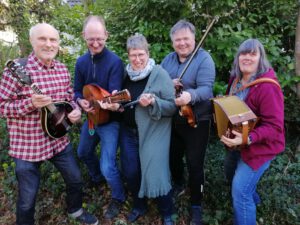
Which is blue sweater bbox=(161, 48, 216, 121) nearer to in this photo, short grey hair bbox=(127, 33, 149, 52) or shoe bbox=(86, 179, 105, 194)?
short grey hair bbox=(127, 33, 149, 52)

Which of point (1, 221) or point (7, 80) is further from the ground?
point (7, 80)

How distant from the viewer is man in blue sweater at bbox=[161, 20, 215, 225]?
2.66m

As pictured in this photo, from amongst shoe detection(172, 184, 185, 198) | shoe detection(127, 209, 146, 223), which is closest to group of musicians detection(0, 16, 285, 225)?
shoe detection(127, 209, 146, 223)

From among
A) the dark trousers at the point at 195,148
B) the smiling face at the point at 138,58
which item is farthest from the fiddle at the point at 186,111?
the smiling face at the point at 138,58

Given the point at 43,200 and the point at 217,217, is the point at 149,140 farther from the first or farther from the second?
→ the point at 43,200

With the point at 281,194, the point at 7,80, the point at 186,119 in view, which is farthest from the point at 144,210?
the point at 7,80

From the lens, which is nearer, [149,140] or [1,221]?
[149,140]

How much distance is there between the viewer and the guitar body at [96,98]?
2802mm

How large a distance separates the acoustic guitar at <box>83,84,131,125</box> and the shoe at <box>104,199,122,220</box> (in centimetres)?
98

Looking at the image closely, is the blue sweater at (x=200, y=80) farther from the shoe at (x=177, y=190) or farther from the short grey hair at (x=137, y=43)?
the shoe at (x=177, y=190)

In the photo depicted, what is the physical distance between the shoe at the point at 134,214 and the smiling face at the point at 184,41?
175 cm

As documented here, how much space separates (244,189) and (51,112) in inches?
71.2

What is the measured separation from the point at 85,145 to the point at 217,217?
1.62 metres

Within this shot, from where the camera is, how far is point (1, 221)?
3375 millimetres
